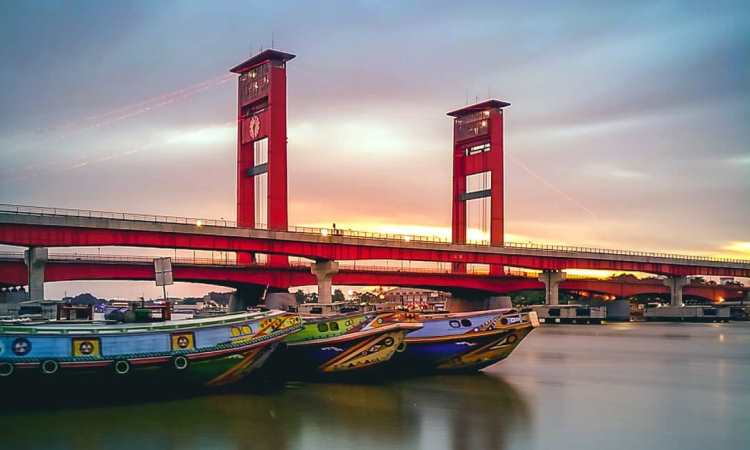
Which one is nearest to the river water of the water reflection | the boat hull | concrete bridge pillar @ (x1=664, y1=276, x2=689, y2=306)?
the water reflection

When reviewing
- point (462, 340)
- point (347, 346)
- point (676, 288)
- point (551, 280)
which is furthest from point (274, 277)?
point (676, 288)

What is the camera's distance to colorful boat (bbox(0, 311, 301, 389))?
3112cm

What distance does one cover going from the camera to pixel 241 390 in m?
36.2

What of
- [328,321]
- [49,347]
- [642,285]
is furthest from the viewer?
[642,285]

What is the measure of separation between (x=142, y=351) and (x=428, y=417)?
10.7 meters

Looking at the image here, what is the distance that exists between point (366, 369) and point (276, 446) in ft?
43.0

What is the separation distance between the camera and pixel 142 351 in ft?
107

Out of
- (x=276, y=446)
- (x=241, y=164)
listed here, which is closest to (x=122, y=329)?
(x=276, y=446)

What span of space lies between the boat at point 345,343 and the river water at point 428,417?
1024mm

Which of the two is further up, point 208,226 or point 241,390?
point 208,226

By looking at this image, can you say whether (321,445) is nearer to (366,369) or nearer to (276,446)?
(276,446)

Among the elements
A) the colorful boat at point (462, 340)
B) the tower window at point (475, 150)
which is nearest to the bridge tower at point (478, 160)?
the tower window at point (475, 150)

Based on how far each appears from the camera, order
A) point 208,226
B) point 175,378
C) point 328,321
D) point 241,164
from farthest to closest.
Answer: point 241,164 < point 208,226 < point 328,321 < point 175,378

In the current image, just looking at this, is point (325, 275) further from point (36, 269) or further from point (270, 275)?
point (36, 269)
